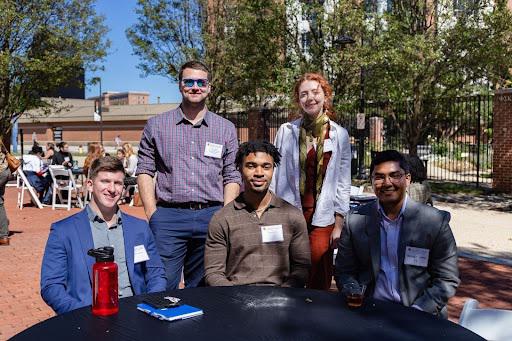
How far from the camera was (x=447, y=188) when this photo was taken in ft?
52.5

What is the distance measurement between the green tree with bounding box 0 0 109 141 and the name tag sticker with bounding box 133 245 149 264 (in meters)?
17.8

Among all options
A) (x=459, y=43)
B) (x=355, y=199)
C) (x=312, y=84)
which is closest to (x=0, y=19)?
(x=459, y=43)

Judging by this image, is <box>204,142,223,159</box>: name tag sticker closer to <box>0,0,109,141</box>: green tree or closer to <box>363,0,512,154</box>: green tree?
<box>363,0,512,154</box>: green tree

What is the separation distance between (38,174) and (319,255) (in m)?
11.9

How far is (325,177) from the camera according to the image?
3703 millimetres

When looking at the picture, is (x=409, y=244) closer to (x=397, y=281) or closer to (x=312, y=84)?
(x=397, y=281)

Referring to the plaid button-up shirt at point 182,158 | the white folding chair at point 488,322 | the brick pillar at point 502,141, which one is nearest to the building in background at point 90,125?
the brick pillar at point 502,141

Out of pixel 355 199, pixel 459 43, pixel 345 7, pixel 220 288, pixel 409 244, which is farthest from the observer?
pixel 345 7

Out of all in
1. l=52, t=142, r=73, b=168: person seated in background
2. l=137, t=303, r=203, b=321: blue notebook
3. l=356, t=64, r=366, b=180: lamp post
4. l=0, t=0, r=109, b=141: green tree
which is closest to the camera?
l=137, t=303, r=203, b=321: blue notebook

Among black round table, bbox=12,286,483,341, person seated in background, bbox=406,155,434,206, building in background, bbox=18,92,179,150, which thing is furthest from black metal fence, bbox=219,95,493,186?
building in background, bbox=18,92,179,150

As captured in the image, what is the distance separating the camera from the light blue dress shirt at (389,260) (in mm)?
2947

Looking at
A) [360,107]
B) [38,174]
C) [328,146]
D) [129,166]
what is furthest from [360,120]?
[328,146]

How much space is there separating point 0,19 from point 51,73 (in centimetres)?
237

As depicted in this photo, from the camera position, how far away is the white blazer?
368 centimetres
